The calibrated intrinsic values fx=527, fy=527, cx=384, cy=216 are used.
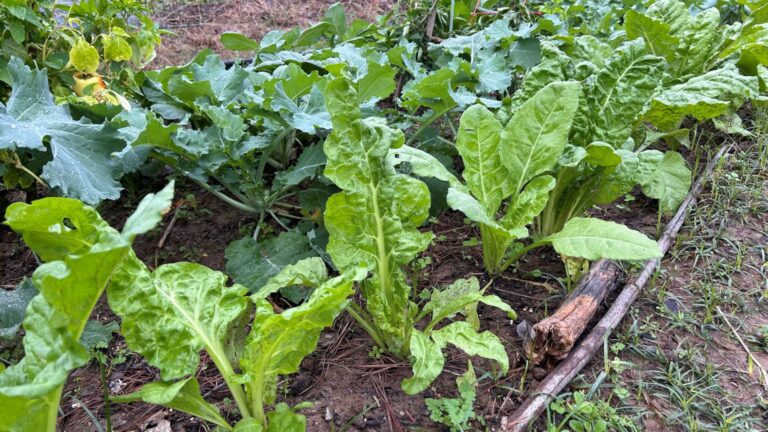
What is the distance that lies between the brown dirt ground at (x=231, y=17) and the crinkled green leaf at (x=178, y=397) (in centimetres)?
400

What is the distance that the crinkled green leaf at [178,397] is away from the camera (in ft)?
3.81

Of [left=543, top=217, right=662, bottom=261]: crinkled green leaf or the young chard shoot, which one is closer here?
[left=543, top=217, right=662, bottom=261]: crinkled green leaf

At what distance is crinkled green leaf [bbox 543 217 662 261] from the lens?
1548 mm

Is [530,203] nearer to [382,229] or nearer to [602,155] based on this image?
[602,155]

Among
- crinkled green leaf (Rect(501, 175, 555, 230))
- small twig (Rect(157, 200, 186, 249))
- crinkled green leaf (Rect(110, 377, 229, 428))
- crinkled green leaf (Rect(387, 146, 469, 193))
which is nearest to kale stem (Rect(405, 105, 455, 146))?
crinkled green leaf (Rect(387, 146, 469, 193))

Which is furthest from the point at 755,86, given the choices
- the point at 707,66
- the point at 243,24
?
the point at 243,24

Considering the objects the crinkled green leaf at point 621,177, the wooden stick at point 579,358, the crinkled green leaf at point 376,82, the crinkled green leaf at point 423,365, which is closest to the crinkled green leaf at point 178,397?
the crinkled green leaf at point 423,365

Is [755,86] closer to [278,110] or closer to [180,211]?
[278,110]

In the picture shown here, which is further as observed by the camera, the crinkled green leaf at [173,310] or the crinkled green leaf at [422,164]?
the crinkled green leaf at [422,164]

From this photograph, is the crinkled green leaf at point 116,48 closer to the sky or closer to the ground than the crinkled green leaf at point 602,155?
closer to the sky

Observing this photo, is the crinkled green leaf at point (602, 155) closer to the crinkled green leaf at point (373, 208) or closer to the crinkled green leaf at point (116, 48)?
the crinkled green leaf at point (373, 208)

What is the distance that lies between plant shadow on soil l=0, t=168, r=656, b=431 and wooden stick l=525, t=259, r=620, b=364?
69mm

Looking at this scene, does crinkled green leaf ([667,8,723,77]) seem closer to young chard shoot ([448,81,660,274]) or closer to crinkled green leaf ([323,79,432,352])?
young chard shoot ([448,81,660,274])

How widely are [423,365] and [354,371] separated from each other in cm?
35
